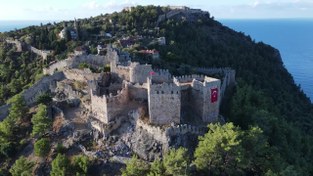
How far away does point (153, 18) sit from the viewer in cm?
9594

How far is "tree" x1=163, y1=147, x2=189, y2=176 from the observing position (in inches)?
1501

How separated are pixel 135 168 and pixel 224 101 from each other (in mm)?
21338

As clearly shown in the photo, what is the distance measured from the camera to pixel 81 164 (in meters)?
42.2

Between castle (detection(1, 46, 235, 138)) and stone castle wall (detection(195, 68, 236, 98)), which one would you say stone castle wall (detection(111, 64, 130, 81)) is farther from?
stone castle wall (detection(195, 68, 236, 98))

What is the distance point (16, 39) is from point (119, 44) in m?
27.5

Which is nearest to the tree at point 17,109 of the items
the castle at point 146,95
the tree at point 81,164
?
the castle at point 146,95

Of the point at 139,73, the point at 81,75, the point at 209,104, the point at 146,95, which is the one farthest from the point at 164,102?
the point at 81,75

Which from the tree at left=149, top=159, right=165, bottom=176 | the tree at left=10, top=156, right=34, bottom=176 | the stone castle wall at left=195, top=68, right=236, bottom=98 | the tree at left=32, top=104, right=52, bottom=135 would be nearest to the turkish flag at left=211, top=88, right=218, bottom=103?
the tree at left=149, top=159, right=165, bottom=176

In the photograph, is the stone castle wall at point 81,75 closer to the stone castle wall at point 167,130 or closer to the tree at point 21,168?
the stone castle wall at point 167,130

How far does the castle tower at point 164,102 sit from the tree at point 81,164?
330 inches

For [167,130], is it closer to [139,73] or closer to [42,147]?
[139,73]

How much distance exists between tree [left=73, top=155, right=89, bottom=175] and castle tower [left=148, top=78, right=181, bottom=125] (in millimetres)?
8381

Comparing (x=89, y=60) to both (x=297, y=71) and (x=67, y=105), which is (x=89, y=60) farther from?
(x=297, y=71)

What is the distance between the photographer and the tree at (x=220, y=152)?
132 ft
